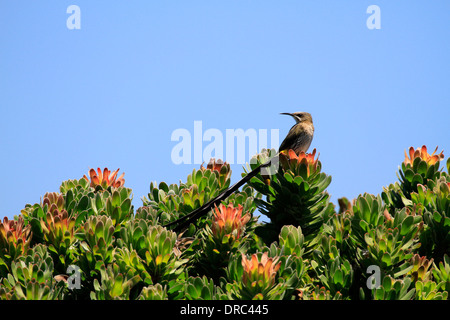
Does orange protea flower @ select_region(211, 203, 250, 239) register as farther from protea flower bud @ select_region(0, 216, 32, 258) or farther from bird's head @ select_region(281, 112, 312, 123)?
bird's head @ select_region(281, 112, 312, 123)

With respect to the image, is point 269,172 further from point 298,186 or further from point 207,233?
point 207,233

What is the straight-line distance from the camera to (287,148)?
248 inches

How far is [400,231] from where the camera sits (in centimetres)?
343

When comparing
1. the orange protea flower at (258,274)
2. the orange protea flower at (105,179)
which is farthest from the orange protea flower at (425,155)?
the orange protea flower at (105,179)

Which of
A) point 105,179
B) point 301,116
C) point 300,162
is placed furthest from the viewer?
point 301,116

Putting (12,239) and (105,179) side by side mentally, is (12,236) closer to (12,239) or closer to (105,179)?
(12,239)

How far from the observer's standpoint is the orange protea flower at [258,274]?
2982 mm

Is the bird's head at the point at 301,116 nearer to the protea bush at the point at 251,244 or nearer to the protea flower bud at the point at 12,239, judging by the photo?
the protea bush at the point at 251,244

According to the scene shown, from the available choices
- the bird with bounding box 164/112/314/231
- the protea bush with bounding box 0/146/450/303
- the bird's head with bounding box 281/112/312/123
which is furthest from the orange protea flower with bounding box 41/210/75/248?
the bird's head with bounding box 281/112/312/123

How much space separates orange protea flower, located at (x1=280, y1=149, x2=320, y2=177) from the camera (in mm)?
3764

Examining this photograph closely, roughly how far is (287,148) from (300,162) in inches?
100

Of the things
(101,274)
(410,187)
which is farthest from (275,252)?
(410,187)

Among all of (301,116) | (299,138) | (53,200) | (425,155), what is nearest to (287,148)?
(299,138)
